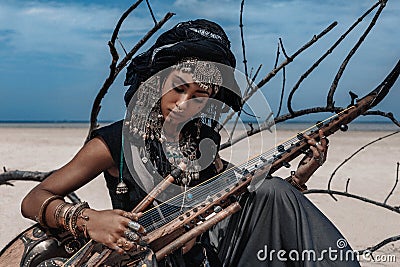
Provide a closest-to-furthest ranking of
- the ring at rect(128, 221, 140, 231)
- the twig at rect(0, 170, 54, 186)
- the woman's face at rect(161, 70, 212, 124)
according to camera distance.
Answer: the ring at rect(128, 221, 140, 231) → the woman's face at rect(161, 70, 212, 124) → the twig at rect(0, 170, 54, 186)

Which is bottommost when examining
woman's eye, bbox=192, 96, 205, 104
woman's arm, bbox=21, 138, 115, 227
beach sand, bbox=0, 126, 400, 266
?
beach sand, bbox=0, 126, 400, 266

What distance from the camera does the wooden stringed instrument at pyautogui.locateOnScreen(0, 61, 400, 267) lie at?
6.74ft

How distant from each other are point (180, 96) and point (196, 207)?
45cm

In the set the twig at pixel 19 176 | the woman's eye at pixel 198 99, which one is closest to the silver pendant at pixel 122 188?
the woman's eye at pixel 198 99

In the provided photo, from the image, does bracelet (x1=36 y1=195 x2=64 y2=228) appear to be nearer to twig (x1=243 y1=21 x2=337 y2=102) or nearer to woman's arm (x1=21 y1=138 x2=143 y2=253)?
woman's arm (x1=21 y1=138 x2=143 y2=253)

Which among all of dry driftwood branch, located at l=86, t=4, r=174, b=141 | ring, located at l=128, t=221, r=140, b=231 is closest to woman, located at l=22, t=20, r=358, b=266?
ring, located at l=128, t=221, r=140, b=231

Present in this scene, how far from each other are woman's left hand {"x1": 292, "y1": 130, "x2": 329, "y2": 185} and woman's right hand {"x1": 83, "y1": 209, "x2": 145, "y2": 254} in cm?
70

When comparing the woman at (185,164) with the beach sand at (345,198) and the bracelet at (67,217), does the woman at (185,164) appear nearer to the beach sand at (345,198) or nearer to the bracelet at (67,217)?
the bracelet at (67,217)

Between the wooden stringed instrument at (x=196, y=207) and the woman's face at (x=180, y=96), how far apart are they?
287 millimetres

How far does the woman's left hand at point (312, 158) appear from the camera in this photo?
7.41ft

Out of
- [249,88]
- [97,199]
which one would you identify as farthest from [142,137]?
[97,199]

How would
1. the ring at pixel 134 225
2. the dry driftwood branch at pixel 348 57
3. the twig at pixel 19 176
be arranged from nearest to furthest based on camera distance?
the ring at pixel 134 225, the dry driftwood branch at pixel 348 57, the twig at pixel 19 176

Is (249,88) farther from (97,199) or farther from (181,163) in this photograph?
(97,199)

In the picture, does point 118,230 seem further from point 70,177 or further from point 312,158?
point 312,158
